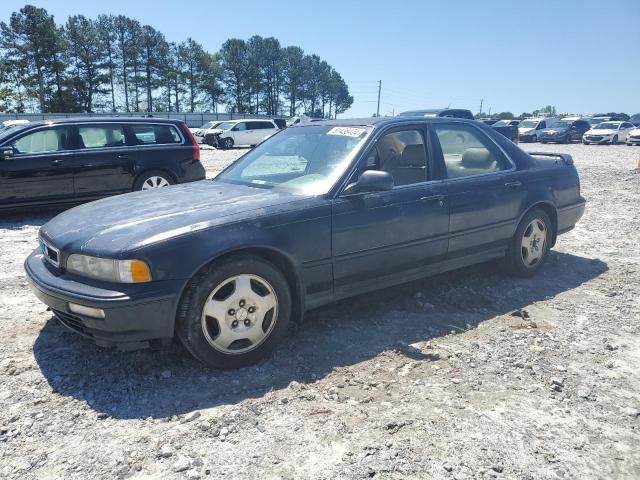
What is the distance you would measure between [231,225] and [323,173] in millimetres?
988

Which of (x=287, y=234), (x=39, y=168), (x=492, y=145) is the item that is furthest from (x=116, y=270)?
(x=39, y=168)

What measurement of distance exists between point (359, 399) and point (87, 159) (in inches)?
270

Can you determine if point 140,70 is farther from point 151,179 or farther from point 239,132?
point 151,179

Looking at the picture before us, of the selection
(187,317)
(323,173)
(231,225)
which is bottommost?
(187,317)

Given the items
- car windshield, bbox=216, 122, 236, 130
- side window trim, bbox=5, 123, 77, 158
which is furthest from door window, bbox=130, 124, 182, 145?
car windshield, bbox=216, 122, 236, 130

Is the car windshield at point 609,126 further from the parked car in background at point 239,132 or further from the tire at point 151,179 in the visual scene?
the tire at point 151,179

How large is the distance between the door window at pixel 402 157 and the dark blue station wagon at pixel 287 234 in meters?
0.01

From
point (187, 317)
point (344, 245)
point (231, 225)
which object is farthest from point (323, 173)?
point (187, 317)

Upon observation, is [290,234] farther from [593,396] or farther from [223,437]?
[593,396]

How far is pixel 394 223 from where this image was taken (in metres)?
3.86

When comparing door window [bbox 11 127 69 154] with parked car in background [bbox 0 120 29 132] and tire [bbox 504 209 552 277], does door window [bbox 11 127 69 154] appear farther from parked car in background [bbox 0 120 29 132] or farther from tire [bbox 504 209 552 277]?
tire [bbox 504 209 552 277]

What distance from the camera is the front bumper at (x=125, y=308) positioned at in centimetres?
283

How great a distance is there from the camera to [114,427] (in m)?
2.64

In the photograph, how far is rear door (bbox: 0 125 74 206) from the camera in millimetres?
7633
